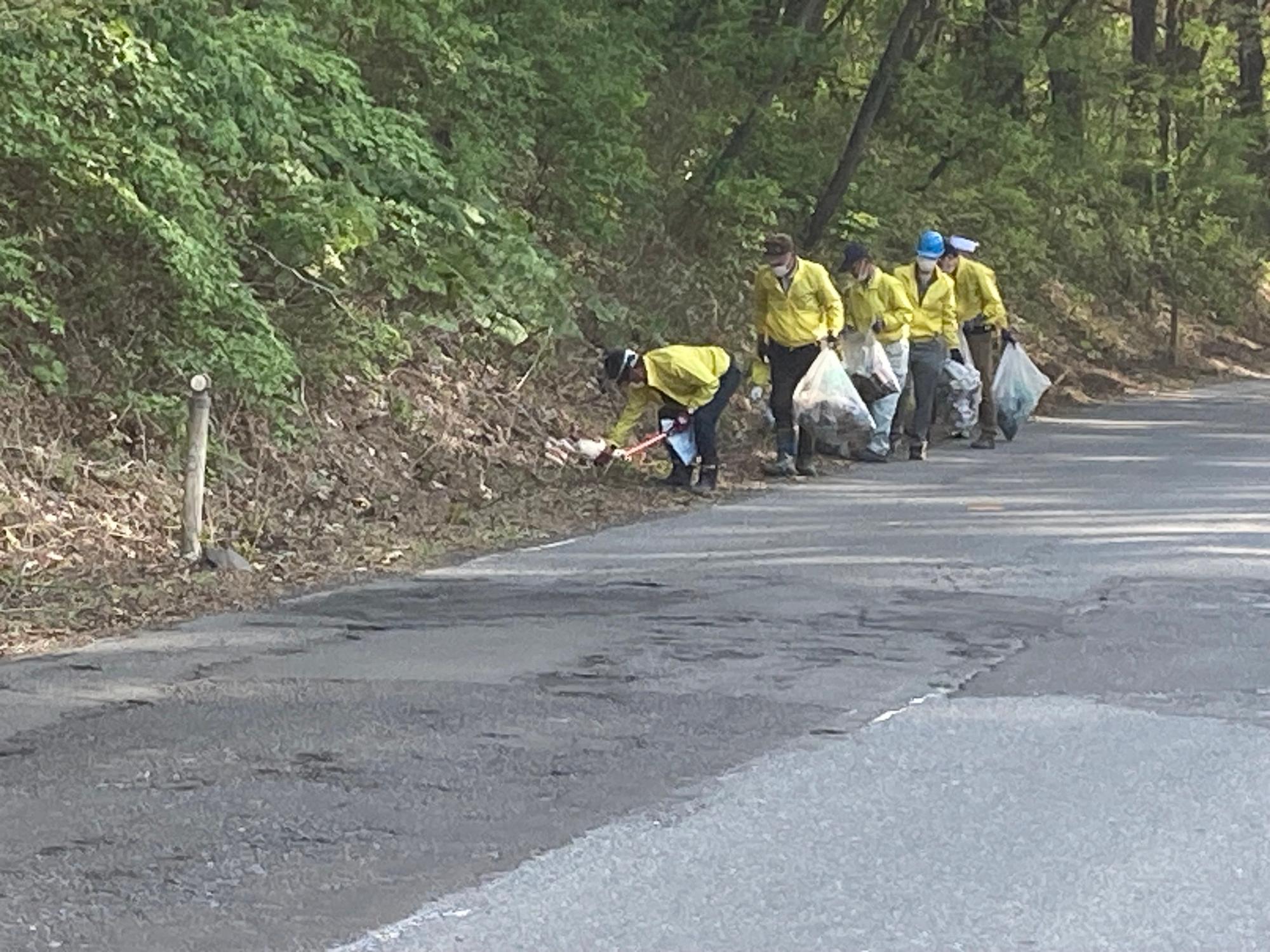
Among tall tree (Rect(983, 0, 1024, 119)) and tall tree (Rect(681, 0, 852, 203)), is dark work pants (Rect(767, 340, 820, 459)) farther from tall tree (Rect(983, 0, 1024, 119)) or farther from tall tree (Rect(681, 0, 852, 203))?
tall tree (Rect(983, 0, 1024, 119))

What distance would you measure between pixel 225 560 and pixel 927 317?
8842 mm

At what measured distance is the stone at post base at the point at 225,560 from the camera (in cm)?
1102

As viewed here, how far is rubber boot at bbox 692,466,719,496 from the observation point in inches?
597

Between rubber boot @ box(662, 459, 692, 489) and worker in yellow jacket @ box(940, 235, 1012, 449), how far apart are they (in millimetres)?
4509

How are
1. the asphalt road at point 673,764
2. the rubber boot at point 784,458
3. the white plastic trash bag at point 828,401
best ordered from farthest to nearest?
the rubber boot at point 784,458
the white plastic trash bag at point 828,401
the asphalt road at point 673,764

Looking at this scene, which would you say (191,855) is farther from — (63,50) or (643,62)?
(643,62)

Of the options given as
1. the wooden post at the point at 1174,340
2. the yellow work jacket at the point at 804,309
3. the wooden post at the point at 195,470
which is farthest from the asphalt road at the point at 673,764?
the wooden post at the point at 1174,340

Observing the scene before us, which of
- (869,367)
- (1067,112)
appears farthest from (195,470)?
(1067,112)

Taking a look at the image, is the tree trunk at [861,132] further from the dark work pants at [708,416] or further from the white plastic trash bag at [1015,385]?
the dark work pants at [708,416]

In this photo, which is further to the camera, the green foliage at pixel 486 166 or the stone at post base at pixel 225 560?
the green foliage at pixel 486 166

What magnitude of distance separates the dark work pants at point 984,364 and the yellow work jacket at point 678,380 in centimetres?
503

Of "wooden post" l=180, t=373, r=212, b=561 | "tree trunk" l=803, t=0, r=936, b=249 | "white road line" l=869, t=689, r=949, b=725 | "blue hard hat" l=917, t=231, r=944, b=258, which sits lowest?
"white road line" l=869, t=689, r=949, b=725

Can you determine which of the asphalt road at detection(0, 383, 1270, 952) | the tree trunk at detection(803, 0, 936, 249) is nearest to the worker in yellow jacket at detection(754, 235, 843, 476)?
the asphalt road at detection(0, 383, 1270, 952)

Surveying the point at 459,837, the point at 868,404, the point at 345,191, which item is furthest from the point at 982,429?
the point at 459,837
